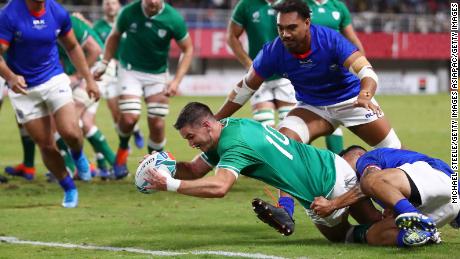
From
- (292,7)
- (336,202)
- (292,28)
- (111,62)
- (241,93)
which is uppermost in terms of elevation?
(292,7)

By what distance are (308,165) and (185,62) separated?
20.3ft

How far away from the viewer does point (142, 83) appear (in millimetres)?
14938

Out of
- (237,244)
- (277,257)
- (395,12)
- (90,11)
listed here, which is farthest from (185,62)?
(395,12)

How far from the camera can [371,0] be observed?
46.9m

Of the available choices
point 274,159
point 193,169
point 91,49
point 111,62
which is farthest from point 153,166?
point 111,62

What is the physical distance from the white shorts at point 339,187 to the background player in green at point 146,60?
5619 millimetres

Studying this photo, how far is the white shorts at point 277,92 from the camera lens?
1399 cm

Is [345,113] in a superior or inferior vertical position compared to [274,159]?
inferior

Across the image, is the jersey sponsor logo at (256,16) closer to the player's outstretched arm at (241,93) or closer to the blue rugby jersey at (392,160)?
the player's outstretched arm at (241,93)

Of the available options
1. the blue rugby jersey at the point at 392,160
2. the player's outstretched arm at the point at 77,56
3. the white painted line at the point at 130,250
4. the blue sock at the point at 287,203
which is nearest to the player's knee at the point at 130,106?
the player's outstretched arm at the point at 77,56

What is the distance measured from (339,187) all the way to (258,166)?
84 centimetres

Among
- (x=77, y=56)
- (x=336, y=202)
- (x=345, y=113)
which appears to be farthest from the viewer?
(x=77, y=56)

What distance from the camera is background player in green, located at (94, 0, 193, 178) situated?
1447 centimetres

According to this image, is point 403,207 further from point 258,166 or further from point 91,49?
point 91,49
